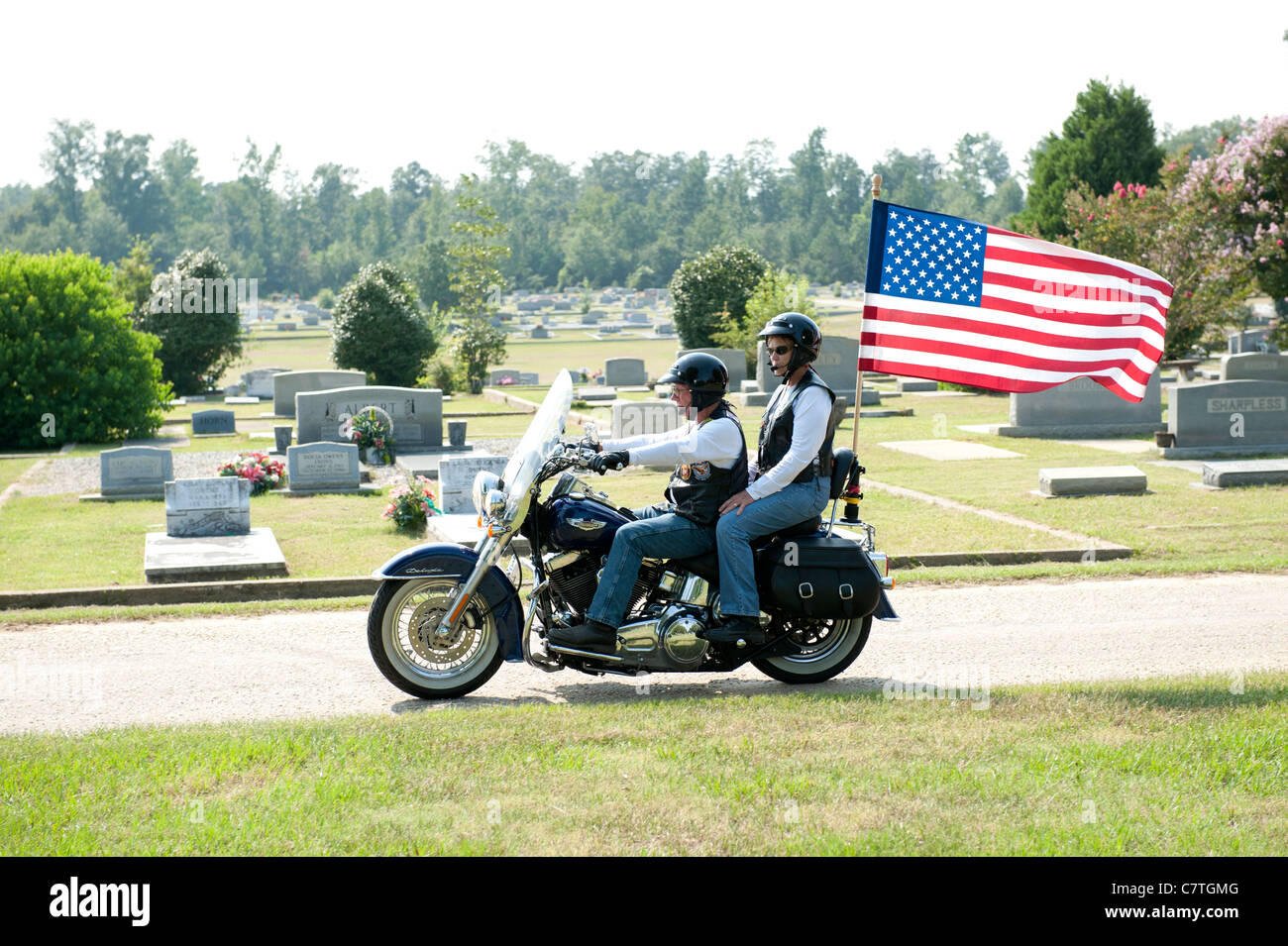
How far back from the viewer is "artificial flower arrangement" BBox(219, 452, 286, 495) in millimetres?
16000

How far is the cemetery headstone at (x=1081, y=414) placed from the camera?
2114 cm

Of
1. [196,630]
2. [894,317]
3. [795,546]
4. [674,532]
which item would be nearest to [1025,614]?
[894,317]

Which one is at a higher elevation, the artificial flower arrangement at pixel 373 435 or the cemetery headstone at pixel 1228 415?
the cemetery headstone at pixel 1228 415

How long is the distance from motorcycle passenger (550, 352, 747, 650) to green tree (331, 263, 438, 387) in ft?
80.6

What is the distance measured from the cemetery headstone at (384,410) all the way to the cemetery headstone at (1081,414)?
31.8ft

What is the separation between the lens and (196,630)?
8.50 m

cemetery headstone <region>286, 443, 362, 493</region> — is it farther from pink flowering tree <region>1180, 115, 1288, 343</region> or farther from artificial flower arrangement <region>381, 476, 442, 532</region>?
pink flowering tree <region>1180, 115, 1288, 343</region>

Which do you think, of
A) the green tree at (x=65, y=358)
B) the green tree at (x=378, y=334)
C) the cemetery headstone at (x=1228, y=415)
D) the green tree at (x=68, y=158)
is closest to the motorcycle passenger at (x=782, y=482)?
the cemetery headstone at (x=1228, y=415)

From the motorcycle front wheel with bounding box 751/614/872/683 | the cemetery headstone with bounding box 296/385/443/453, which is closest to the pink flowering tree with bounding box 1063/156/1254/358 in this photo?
the cemetery headstone with bounding box 296/385/443/453

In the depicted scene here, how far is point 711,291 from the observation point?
117ft

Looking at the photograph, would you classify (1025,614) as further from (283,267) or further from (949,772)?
(283,267)

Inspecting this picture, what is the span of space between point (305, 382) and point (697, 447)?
21395mm

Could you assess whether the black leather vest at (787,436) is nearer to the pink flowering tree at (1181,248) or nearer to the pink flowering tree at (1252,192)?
the pink flowering tree at (1181,248)
